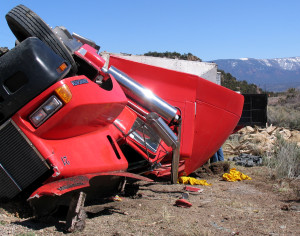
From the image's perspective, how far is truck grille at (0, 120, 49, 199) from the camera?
13.0 feet

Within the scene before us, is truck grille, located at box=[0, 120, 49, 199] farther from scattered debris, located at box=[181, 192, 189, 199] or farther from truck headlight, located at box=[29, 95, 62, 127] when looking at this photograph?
scattered debris, located at box=[181, 192, 189, 199]

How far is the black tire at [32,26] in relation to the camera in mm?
4477

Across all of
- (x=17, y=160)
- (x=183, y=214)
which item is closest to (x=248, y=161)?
(x=183, y=214)

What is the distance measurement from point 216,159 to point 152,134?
3410 millimetres

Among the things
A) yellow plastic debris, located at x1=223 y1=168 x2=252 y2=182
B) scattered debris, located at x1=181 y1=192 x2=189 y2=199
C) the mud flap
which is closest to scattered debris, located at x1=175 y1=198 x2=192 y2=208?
scattered debris, located at x1=181 y1=192 x2=189 y2=199

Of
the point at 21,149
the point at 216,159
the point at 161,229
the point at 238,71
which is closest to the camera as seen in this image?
the point at 21,149

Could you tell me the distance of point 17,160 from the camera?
3.98 meters

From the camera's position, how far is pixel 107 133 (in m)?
5.27

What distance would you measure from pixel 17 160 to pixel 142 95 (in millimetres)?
2412

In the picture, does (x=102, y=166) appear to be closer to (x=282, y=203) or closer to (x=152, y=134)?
(x=152, y=134)

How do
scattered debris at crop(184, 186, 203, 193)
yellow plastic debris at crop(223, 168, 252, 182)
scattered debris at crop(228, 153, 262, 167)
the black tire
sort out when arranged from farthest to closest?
scattered debris at crop(228, 153, 262, 167) → yellow plastic debris at crop(223, 168, 252, 182) → scattered debris at crop(184, 186, 203, 193) → the black tire

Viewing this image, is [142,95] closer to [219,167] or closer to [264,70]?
[219,167]

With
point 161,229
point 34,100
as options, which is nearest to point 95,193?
point 161,229

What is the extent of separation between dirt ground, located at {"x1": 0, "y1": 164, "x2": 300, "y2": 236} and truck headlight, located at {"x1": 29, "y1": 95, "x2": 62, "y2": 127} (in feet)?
2.76
